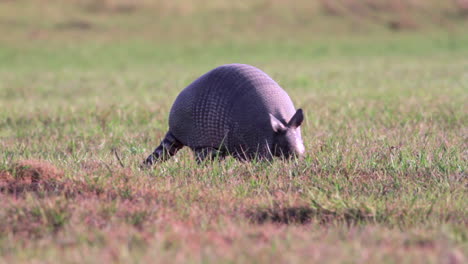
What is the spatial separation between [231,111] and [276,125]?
0.49 metres

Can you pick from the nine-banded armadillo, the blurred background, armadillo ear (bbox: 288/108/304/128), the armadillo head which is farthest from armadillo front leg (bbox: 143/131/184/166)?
the blurred background

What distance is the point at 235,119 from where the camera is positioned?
15.7ft

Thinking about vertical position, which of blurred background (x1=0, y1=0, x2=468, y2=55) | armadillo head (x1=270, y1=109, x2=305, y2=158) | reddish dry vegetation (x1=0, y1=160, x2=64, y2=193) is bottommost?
blurred background (x1=0, y1=0, x2=468, y2=55)

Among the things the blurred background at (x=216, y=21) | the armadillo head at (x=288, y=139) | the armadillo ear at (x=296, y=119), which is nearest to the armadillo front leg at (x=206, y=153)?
the armadillo head at (x=288, y=139)

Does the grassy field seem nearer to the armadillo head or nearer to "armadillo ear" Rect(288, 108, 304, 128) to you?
the armadillo head

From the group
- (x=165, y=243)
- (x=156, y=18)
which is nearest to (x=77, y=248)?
(x=165, y=243)

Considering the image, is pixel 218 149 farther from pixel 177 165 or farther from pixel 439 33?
pixel 439 33

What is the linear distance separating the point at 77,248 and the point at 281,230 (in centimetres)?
102

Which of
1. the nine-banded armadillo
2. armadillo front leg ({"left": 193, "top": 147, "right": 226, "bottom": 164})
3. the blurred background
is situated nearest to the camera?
the nine-banded armadillo

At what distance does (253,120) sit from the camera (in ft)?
15.5

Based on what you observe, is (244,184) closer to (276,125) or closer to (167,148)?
(276,125)

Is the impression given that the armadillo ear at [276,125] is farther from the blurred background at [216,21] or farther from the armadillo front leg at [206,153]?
the blurred background at [216,21]

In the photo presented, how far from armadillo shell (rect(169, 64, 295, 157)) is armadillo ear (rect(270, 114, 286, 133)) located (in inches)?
4.3

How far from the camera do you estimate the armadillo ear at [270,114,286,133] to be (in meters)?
4.48
